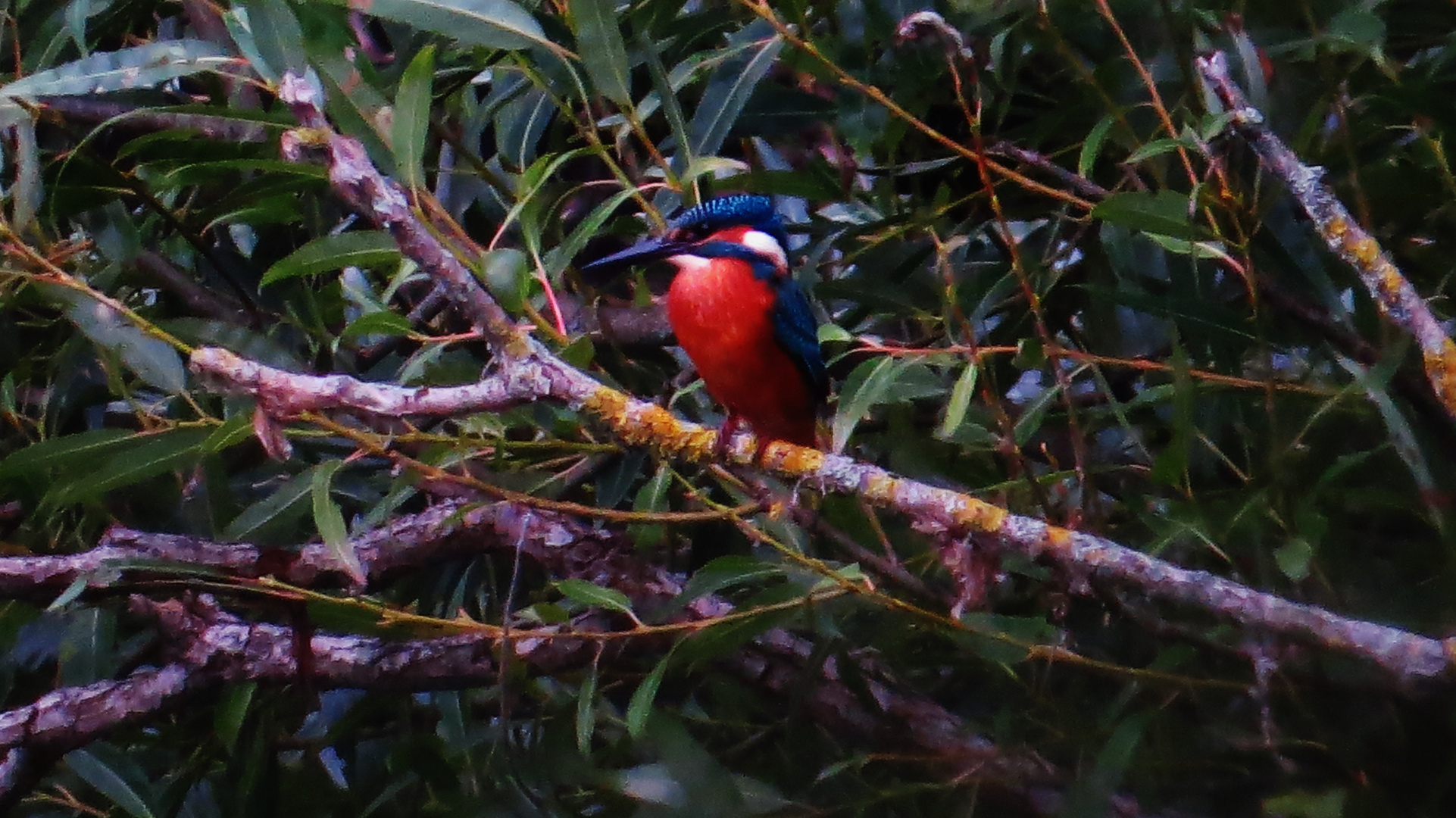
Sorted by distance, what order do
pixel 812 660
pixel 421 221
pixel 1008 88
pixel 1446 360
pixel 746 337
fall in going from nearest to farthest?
pixel 1446 360 < pixel 421 221 < pixel 1008 88 < pixel 812 660 < pixel 746 337

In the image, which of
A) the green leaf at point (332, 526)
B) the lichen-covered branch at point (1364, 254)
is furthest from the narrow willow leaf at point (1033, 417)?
the green leaf at point (332, 526)

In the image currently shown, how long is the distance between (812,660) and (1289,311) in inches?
17.5

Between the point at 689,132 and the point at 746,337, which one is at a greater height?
the point at 689,132

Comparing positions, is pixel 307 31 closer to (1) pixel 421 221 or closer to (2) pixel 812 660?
(1) pixel 421 221

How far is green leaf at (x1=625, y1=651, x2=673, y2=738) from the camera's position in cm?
90

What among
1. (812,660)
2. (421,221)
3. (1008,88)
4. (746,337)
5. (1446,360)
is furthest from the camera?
(746,337)

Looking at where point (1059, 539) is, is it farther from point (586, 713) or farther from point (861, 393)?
point (586, 713)

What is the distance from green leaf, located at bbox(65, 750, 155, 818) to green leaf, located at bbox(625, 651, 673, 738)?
57 centimetres

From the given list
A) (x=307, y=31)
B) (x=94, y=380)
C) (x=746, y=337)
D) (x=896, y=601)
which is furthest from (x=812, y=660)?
(x=94, y=380)

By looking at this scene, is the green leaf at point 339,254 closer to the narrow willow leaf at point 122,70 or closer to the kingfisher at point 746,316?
the narrow willow leaf at point 122,70

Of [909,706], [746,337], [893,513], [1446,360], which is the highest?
[1446,360]

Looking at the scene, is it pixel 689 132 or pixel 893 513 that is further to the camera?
pixel 689 132

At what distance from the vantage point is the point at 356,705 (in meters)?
1.28

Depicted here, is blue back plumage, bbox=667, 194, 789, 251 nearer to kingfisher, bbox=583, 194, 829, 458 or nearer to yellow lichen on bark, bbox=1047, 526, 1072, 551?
kingfisher, bbox=583, 194, 829, 458
